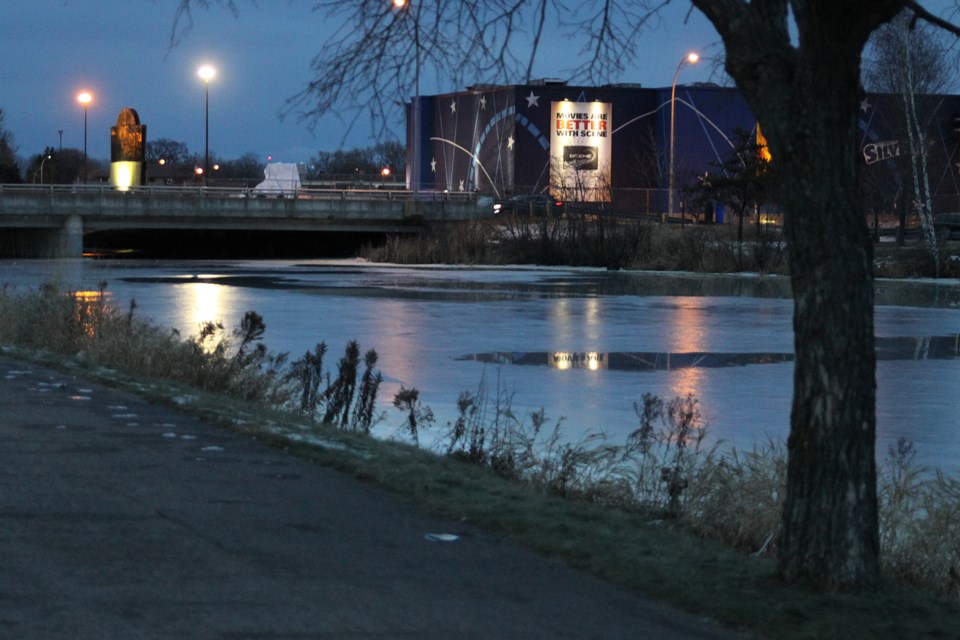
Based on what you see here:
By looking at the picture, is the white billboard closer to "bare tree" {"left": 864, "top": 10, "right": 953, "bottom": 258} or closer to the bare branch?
"bare tree" {"left": 864, "top": 10, "right": 953, "bottom": 258}

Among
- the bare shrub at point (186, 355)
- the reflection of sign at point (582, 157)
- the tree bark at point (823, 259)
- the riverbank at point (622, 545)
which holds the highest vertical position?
the reflection of sign at point (582, 157)

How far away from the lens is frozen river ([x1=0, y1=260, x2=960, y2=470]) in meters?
15.1

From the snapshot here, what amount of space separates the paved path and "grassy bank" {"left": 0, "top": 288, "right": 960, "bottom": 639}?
1.09ft

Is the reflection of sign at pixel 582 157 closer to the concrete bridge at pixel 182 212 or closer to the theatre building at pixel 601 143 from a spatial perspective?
the theatre building at pixel 601 143

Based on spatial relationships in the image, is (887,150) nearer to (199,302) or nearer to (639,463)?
(199,302)

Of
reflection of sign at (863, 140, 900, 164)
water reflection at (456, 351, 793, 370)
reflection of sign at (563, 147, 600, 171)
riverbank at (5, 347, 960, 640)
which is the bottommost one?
riverbank at (5, 347, 960, 640)

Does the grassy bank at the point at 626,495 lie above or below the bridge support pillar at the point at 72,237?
below

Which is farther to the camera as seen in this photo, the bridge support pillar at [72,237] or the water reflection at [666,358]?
the bridge support pillar at [72,237]

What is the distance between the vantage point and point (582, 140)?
9481 cm

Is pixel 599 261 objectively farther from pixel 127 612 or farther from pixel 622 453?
pixel 127 612

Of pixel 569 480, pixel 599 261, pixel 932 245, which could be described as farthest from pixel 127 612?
pixel 599 261

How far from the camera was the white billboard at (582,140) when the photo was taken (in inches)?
3691

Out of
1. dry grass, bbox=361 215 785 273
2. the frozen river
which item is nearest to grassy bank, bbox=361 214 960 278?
dry grass, bbox=361 215 785 273

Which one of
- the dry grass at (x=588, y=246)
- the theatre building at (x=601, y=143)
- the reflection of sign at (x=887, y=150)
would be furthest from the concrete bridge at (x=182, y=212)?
the reflection of sign at (x=887, y=150)
